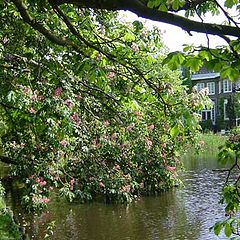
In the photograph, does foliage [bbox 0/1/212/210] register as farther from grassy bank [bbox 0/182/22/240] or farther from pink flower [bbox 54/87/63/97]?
grassy bank [bbox 0/182/22/240]

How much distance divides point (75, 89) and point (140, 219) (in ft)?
26.4

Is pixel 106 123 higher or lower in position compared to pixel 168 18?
lower

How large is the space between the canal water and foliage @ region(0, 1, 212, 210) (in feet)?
4.59

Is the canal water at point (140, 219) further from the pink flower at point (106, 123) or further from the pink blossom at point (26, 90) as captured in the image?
the pink blossom at point (26, 90)

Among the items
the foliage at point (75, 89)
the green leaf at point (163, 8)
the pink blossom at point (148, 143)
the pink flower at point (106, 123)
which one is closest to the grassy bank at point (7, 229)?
the foliage at point (75, 89)

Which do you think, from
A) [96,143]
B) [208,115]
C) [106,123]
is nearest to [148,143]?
[96,143]

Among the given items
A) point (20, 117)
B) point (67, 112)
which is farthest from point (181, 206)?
point (67, 112)

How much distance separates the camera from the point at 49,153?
884 cm

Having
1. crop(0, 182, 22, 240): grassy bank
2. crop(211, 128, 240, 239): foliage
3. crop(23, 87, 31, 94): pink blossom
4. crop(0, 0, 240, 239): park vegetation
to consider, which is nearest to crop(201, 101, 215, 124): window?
crop(0, 0, 240, 239): park vegetation

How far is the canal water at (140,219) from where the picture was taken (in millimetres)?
11367

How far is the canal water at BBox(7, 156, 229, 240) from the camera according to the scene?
11367mm

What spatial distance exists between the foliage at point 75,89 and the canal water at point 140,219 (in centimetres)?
140

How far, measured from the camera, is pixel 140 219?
Answer: 42.3 ft

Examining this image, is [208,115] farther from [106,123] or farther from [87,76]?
[87,76]
